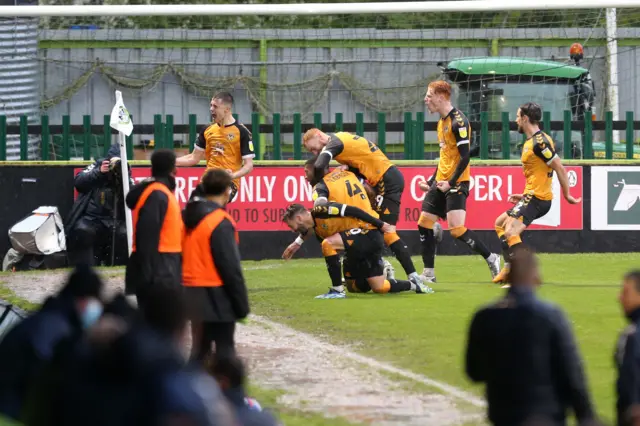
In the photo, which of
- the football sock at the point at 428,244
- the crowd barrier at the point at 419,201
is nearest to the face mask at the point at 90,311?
the football sock at the point at 428,244

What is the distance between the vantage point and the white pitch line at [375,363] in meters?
8.13

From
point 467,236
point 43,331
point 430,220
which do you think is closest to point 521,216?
point 467,236

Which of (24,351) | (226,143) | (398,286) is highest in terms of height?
(226,143)

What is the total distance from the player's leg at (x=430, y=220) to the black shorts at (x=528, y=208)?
844mm

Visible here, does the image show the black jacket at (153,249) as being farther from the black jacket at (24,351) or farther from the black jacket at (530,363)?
the black jacket at (530,363)

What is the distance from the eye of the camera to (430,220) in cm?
1492

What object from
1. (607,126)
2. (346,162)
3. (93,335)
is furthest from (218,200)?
(607,126)

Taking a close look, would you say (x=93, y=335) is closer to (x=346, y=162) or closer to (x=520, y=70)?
(x=346, y=162)

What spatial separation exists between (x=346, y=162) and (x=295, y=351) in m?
4.67

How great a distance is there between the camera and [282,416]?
7.64m

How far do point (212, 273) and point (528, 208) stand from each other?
7.24 meters

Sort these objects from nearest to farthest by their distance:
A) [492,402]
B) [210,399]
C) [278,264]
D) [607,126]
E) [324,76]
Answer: [210,399] < [492,402] < [278,264] < [607,126] < [324,76]

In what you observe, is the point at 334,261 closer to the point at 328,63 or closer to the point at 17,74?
the point at 17,74

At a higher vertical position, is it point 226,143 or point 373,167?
point 226,143
